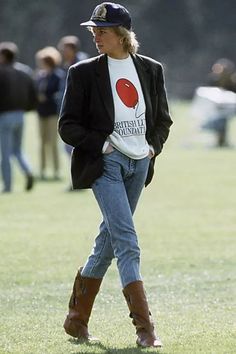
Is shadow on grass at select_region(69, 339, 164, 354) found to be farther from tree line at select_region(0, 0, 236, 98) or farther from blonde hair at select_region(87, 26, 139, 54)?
tree line at select_region(0, 0, 236, 98)

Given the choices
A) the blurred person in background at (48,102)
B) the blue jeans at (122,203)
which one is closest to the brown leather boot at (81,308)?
the blue jeans at (122,203)

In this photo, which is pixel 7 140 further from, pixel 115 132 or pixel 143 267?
pixel 115 132

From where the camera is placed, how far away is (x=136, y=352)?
7078 mm

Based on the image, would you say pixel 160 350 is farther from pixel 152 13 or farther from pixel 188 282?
pixel 152 13

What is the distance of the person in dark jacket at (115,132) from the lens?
727cm

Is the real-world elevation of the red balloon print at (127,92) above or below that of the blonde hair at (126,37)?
below

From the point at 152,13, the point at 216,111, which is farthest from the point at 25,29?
the point at 216,111

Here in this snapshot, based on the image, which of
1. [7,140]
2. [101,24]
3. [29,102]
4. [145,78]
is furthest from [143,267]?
[29,102]

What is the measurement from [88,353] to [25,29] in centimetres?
5642

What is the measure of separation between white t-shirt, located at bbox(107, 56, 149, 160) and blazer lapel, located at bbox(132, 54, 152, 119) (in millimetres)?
27

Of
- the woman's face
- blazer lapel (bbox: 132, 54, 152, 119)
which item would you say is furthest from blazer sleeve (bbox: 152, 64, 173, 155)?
the woman's face

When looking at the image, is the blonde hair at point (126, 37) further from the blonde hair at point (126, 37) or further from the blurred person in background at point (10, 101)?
the blurred person in background at point (10, 101)

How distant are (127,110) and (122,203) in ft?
1.76

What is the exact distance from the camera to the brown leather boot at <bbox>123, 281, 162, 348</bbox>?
7215mm
